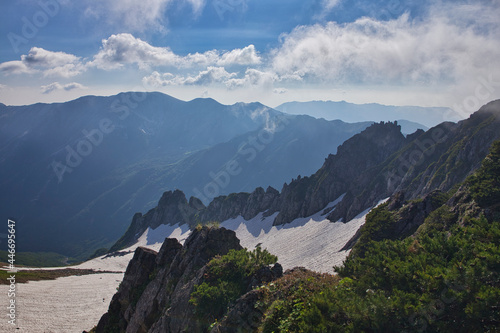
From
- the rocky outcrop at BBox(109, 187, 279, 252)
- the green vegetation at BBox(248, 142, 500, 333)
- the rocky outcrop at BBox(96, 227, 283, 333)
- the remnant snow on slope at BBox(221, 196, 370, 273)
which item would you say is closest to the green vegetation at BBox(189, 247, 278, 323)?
the rocky outcrop at BBox(96, 227, 283, 333)

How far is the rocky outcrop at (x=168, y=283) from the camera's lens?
22031 millimetres

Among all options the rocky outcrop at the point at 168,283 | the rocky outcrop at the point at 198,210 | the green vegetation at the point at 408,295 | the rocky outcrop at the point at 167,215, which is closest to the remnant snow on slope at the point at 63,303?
the rocky outcrop at the point at 168,283

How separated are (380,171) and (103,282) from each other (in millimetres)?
86098

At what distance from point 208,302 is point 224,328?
3.72m

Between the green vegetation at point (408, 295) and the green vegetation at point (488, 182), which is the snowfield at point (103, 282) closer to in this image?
the green vegetation at point (488, 182)

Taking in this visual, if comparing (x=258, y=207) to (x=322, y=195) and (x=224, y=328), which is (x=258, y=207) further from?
(x=224, y=328)

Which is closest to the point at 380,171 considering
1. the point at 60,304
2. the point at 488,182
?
the point at 488,182

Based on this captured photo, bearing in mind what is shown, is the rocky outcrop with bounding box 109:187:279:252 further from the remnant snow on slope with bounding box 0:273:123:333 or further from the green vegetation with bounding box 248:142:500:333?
the green vegetation with bounding box 248:142:500:333

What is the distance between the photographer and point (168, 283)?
28.1 metres

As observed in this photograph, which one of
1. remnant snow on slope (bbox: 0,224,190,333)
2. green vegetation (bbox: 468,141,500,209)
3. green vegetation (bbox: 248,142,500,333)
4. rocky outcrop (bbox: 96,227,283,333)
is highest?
green vegetation (bbox: 468,141,500,209)

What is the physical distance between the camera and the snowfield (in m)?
52.6

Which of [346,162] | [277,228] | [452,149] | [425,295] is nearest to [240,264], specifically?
[425,295]

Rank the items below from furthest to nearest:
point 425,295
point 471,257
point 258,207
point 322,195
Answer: point 258,207
point 322,195
point 471,257
point 425,295

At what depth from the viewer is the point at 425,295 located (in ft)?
46.1
